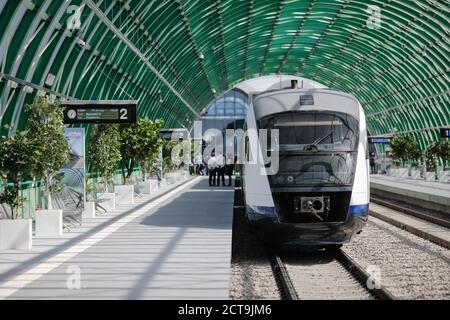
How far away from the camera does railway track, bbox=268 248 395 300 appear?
10.5m

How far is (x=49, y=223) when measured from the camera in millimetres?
17469

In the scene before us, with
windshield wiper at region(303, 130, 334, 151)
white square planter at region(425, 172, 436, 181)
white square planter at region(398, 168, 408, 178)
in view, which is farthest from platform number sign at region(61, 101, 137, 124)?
white square planter at region(398, 168, 408, 178)

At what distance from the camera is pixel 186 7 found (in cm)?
3312

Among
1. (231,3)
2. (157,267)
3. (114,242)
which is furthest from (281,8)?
(157,267)

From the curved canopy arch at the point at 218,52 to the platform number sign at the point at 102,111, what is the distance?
6.93ft

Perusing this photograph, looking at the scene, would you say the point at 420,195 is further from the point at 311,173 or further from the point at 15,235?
the point at 15,235

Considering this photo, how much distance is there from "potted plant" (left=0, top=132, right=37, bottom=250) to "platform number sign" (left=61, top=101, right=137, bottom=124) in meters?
3.17

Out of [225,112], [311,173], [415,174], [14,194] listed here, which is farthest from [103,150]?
[225,112]

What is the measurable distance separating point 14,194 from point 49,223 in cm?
234

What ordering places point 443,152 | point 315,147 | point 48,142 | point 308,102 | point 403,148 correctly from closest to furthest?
point 315,147 → point 308,102 → point 48,142 → point 443,152 → point 403,148

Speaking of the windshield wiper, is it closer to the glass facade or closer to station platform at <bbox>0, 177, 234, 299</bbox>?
station platform at <bbox>0, 177, 234, 299</bbox>

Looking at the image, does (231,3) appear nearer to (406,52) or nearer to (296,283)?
(406,52)

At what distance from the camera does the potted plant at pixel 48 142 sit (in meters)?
17.3

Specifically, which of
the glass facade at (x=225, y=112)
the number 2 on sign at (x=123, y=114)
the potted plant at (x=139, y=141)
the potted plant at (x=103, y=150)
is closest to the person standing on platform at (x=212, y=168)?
the potted plant at (x=139, y=141)
